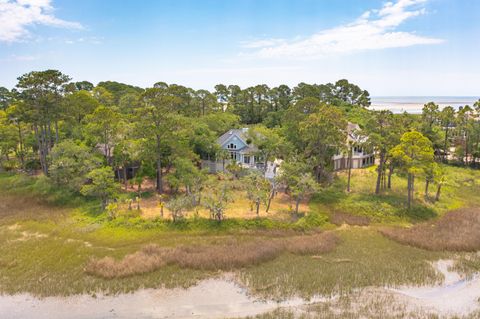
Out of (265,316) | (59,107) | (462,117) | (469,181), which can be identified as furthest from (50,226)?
(462,117)

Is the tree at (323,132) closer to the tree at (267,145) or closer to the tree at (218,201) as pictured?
the tree at (267,145)

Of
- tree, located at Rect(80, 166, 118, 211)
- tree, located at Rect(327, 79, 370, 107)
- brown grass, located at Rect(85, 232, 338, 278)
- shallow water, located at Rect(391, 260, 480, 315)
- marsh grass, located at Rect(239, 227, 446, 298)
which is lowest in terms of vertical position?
shallow water, located at Rect(391, 260, 480, 315)

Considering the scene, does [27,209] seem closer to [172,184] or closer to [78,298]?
[172,184]

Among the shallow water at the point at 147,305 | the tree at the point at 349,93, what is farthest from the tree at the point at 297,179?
the tree at the point at 349,93

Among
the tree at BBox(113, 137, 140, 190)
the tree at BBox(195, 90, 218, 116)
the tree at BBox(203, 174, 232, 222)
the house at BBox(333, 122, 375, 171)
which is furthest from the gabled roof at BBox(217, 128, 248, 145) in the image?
the tree at BBox(195, 90, 218, 116)

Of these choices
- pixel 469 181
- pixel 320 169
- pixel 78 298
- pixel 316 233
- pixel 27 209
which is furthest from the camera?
pixel 469 181

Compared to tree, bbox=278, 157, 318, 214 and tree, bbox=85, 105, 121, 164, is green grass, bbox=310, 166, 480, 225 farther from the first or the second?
tree, bbox=85, 105, 121, 164

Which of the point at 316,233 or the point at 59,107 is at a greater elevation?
the point at 59,107
